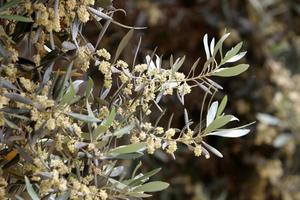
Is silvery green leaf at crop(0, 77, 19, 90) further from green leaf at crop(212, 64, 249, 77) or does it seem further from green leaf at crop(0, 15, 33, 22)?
green leaf at crop(212, 64, 249, 77)

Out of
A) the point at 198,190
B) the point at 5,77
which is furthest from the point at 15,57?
the point at 198,190

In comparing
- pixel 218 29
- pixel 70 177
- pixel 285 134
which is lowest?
pixel 285 134

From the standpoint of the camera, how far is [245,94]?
1.85m

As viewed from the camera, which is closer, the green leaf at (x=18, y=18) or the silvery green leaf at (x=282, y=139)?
the green leaf at (x=18, y=18)

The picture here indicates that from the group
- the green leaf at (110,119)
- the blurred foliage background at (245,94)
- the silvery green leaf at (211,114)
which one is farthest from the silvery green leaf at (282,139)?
the green leaf at (110,119)

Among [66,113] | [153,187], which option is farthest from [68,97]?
[153,187]

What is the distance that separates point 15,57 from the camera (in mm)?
568

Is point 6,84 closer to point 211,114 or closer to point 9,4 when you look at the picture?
point 9,4

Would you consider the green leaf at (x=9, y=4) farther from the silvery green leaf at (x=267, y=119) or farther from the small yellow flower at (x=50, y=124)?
the silvery green leaf at (x=267, y=119)

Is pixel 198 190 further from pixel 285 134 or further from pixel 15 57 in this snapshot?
pixel 15 57

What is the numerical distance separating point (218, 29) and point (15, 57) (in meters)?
1.33

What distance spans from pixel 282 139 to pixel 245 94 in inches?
6.8

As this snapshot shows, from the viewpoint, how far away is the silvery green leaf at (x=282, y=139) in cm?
174

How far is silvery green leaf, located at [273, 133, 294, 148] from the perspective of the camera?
1741 millimetres
